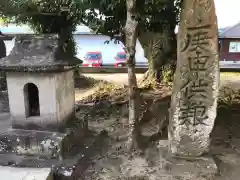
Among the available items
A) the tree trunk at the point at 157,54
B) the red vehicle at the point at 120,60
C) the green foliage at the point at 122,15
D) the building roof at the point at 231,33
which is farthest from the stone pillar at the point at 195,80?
the building roof at the point at 231,33

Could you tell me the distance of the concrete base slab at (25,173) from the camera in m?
4.67

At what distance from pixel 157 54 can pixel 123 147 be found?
6.13 metres

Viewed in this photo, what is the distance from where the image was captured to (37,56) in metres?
5.45

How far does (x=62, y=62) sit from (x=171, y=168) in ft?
10.2

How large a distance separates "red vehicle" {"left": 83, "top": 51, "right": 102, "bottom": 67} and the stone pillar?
15917 mm


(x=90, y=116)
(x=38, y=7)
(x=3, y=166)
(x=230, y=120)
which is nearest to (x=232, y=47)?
(x=230, y=120)

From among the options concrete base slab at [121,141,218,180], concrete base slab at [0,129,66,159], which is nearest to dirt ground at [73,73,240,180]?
concrete base slab at [121,141,218,180]

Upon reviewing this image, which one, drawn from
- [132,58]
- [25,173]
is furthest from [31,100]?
[132,58]

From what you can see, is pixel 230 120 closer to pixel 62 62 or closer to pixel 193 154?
pixel 193 154

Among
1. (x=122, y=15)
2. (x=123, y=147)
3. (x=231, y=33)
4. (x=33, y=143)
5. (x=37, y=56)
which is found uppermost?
(x=231, y=33)

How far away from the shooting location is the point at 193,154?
5.08 m

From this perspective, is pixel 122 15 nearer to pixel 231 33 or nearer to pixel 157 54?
pixel 157 54

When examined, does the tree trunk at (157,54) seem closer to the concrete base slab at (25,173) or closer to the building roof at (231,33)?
the concrete base slab at (25,173)

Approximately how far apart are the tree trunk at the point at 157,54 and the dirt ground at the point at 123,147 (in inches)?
127
